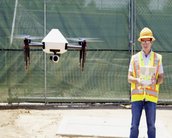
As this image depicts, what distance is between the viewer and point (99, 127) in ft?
20.7

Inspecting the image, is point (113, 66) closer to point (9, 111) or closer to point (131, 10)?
point (131, 10)

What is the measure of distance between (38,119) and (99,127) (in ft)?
4.22

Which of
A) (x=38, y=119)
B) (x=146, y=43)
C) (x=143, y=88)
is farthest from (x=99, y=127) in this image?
(x=146, y=43)

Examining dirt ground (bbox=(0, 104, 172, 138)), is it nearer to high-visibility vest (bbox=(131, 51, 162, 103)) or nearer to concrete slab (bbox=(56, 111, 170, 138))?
concrete slab (bbox=(56, 111, 170, 138))

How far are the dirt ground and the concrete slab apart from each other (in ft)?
0.57

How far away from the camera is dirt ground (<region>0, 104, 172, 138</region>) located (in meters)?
6.01

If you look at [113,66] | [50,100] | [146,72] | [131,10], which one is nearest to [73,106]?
[50,100]

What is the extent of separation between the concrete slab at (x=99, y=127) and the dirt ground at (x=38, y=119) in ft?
0.57

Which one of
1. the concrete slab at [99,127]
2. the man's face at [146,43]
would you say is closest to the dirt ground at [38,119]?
the concrete slab at [99,127]

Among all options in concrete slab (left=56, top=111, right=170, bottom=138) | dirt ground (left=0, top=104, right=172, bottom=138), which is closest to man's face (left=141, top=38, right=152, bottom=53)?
concrete slab (left=56, top=111, right=170, bottom=138)

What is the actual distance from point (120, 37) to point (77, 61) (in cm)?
106

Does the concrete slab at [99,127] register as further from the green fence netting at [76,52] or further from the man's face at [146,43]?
the man's face at [146,43]

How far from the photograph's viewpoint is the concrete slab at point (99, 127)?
588cm

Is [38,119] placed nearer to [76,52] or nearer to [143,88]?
[76,52]
